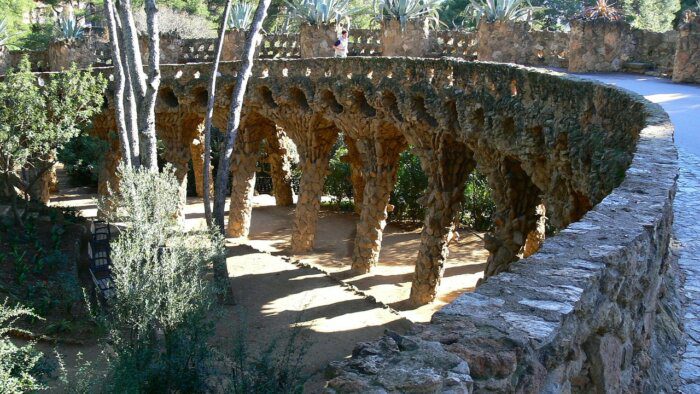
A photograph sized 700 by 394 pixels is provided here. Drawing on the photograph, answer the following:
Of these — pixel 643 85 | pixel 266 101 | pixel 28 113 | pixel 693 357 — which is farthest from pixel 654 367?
pixel 266 101

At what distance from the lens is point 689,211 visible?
6.29 metres

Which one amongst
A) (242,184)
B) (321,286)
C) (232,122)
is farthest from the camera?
(242,184)

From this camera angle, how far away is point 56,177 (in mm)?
26547

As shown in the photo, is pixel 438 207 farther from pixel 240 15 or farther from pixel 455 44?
pixel 240 15

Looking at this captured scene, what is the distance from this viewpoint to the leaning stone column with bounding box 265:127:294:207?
24078mm

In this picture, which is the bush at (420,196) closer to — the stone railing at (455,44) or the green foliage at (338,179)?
the green foliage at (338,179)

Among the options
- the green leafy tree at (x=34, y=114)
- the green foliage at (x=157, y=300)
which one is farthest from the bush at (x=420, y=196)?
the green foliage at (x=157, y=300)

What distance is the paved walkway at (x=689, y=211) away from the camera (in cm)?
440

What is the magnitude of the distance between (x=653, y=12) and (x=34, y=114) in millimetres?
28045

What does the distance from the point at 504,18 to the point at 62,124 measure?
9605 mm

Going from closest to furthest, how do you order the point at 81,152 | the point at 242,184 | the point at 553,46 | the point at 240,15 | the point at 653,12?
the point at 553,46 < the point at 81,152 < the point at 242,184 < the point at 240,15 < the point at 653,12

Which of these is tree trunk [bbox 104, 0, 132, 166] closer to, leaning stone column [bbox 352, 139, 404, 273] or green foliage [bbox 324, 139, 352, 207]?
leaning stone column [bbox 352, 139, 404, 273]

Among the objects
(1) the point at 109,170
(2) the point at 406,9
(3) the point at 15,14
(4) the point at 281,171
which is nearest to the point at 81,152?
(1) the point at 109,170

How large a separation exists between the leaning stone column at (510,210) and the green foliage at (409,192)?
32.8 ft
